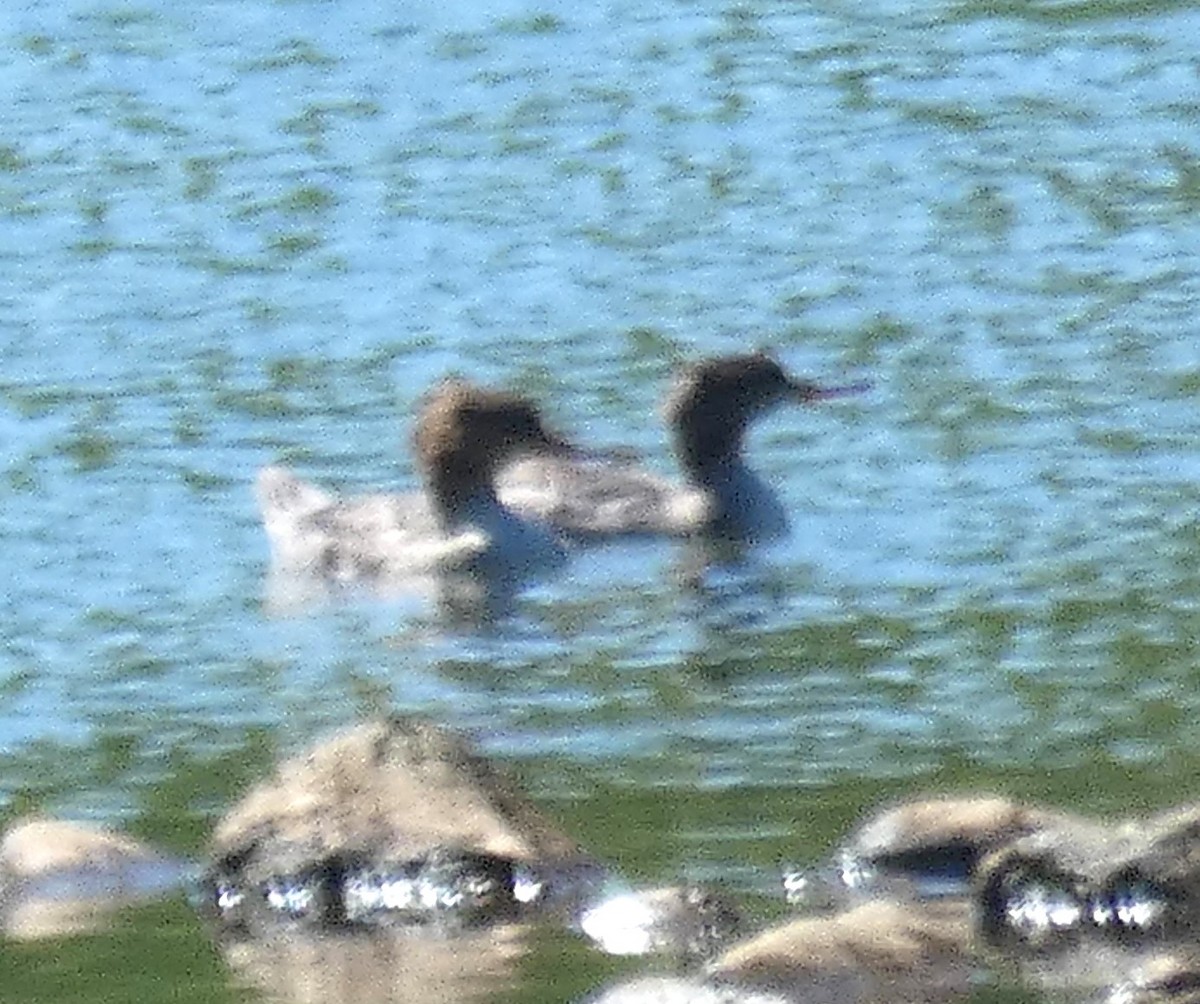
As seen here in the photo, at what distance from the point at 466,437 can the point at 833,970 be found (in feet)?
25.5

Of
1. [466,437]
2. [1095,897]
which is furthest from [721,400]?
[1095,897]

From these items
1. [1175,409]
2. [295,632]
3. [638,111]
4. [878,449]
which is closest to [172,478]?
[295,632]

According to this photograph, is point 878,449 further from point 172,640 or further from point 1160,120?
point 1160,120

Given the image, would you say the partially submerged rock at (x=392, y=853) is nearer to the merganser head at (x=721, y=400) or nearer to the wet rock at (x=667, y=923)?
the wet rock at (x=667, y=923)

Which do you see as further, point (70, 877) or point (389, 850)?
point (70, 877)

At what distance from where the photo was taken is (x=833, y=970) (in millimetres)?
10805

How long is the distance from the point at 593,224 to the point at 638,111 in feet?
6.79

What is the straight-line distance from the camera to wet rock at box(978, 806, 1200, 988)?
1142 centimetres

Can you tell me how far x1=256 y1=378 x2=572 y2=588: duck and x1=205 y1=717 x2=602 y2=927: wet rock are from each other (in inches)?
186

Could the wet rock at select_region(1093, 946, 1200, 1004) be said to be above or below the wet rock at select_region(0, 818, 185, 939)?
below

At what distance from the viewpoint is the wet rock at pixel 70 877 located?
12.2 metres

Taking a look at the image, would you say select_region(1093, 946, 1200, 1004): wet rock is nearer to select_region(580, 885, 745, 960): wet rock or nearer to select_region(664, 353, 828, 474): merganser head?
select_region(580, 885, 745, 960): wet rock

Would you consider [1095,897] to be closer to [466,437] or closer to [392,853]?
[392,853]

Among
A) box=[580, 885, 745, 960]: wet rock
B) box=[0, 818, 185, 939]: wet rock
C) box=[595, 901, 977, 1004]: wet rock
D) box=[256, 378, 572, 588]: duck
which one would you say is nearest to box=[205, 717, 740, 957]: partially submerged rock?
box=[580, 885, 745, 960]: wet rock
